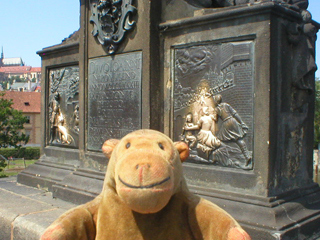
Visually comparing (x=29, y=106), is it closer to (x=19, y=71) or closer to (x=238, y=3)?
(x=238, y=3)

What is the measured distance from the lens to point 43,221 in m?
4.31

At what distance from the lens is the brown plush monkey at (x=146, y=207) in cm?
206

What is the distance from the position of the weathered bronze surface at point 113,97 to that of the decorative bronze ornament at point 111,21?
24 cm

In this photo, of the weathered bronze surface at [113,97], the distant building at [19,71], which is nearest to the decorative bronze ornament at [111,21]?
the weathered bronze surface at [113,97]

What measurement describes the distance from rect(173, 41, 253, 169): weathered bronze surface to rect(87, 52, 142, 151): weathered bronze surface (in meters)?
0.56

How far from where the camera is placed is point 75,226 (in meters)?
2.39

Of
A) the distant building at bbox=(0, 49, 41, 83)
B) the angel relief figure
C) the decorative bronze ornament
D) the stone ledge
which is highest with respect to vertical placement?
the distant building at bbox=(0, 49, 41, 83)

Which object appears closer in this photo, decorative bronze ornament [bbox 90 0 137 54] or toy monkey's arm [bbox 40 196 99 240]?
toy monkey's arm [bbox 40 196 99 240]

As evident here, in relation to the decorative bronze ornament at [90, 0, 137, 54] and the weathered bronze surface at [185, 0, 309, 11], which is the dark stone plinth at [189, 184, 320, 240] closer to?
the weathered bronze surface at [185, 0, 309, 11]

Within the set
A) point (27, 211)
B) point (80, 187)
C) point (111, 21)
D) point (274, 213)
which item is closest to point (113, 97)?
point (111, 21)

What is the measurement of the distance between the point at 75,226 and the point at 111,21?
11.2 feet

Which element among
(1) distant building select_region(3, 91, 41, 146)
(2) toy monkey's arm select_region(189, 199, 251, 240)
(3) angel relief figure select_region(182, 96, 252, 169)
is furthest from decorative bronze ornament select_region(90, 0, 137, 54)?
(1) distant building select_region(3, 91, 41, 146)

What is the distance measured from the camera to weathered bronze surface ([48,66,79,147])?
6684 mm

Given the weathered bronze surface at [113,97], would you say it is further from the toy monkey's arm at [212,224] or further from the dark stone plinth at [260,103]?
the toy monkey's arm at [212,224]
